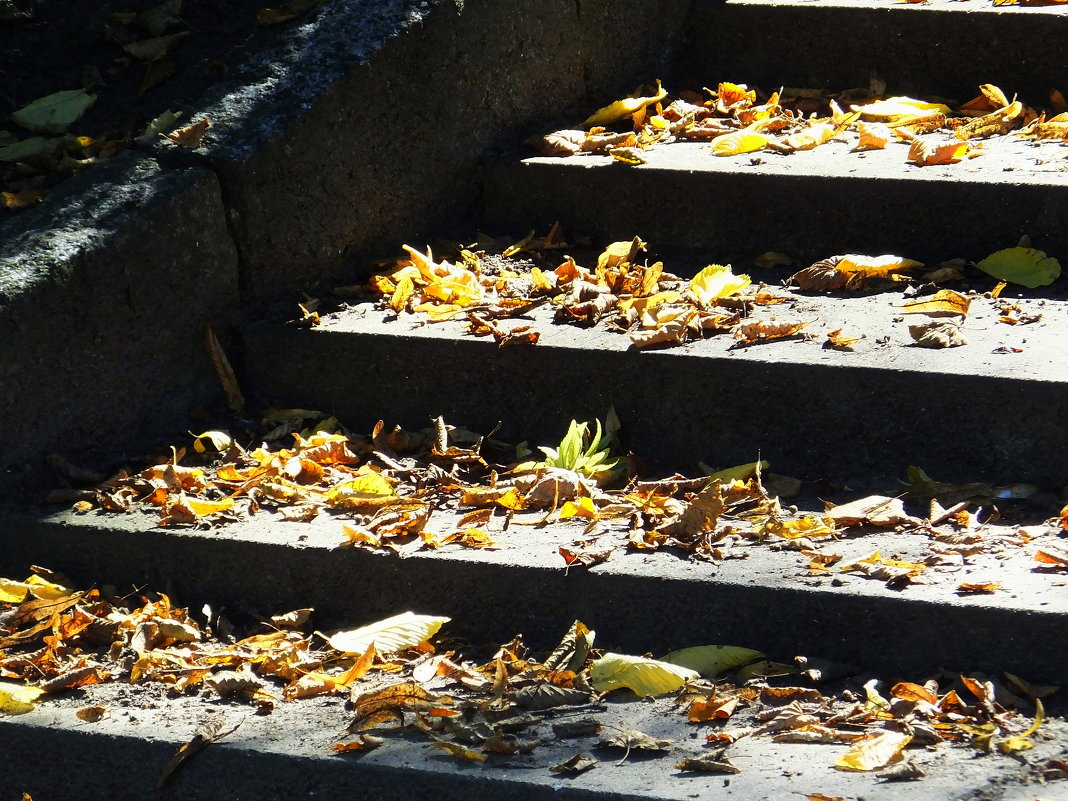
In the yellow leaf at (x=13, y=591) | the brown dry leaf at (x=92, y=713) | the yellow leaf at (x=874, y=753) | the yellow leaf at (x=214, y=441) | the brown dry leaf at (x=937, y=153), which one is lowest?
the brown dry leaf at (x=92, y=713)

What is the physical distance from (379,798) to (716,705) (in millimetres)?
623

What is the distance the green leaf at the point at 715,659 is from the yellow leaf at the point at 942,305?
102cm

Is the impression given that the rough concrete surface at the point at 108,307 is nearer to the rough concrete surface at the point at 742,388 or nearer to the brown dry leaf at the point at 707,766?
the rough concrete surface at the point at 742,388

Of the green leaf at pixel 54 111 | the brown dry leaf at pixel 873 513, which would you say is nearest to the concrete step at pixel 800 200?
the brown dry leaf at pixel 873 513

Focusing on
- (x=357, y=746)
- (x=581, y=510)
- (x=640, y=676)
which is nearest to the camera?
(x=357, y=746)

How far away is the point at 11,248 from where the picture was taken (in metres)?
2.87

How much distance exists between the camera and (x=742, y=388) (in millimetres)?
2828

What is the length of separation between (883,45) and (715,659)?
2.33m

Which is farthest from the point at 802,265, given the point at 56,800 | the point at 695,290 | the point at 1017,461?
the point at 56,800

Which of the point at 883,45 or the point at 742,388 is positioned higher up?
the point at 883,45

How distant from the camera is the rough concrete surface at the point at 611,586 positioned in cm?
229

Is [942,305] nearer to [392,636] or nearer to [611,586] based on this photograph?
[611,586]

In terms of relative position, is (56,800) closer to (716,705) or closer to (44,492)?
(44,492)

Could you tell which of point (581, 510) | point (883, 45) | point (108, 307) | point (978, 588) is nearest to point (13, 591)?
point (108, 307)
